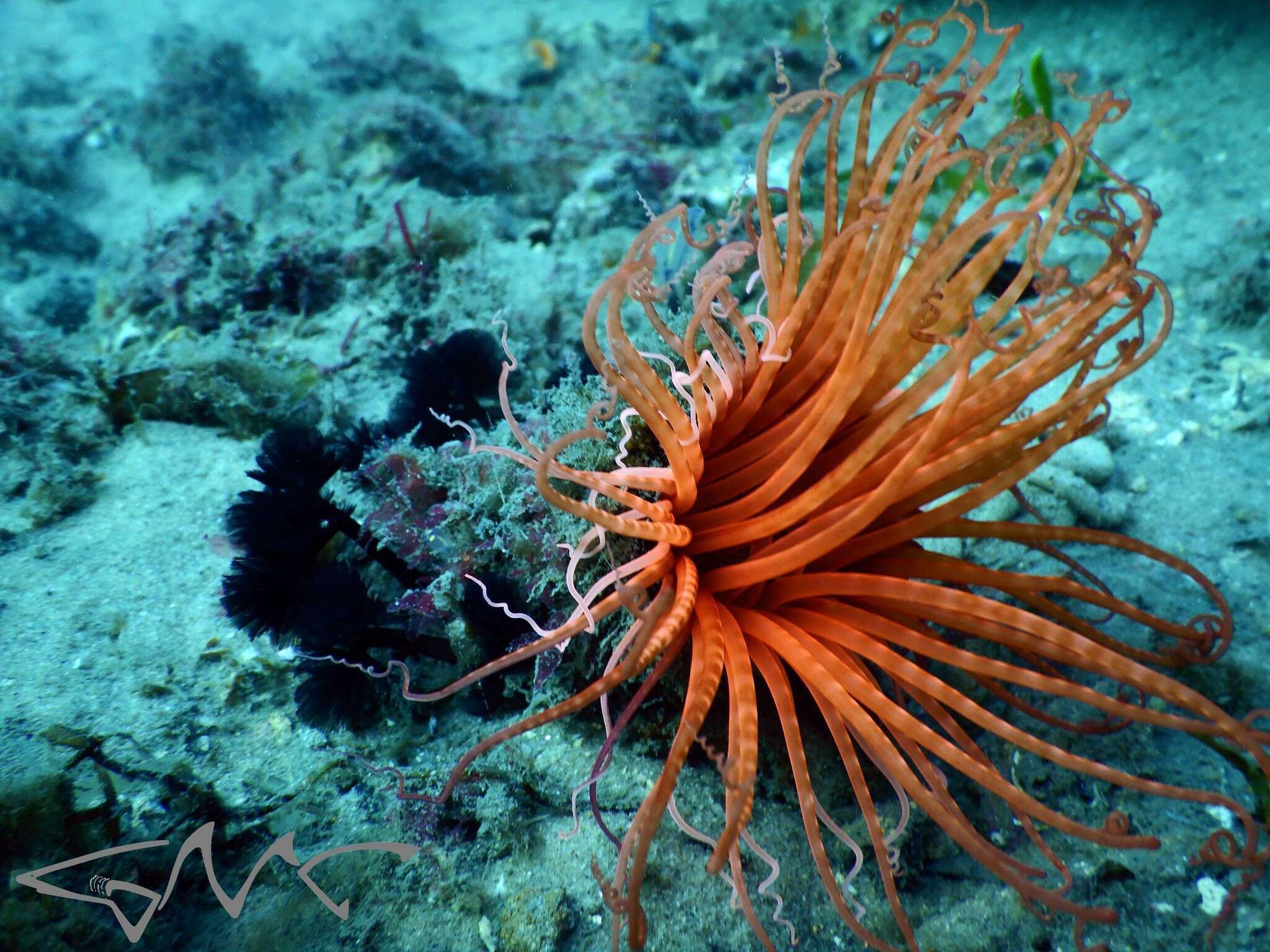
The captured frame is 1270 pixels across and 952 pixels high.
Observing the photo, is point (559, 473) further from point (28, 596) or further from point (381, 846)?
point (28, 596)

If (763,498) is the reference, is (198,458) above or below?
below

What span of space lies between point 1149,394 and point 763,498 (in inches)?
102

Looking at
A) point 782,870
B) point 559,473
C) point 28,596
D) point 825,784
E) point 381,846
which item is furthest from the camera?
point 28,596

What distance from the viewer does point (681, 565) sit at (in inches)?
67.1

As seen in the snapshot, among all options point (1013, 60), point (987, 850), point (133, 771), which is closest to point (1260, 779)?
point (987, 850)

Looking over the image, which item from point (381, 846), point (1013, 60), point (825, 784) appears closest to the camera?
point (381, 846)

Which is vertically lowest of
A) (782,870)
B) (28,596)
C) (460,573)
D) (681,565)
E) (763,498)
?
(782,870)

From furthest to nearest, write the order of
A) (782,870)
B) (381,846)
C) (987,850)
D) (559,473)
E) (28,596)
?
(28,596)
(782,870)
(381,846)
(559,473)
(987,850)

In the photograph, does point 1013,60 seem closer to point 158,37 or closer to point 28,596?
point 28,596

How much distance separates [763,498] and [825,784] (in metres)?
0.94

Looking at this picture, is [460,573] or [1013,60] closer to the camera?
[460,573]

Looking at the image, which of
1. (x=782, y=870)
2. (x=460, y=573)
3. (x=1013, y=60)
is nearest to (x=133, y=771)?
(x=460, y=573)

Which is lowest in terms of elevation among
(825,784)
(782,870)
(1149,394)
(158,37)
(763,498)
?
(782,870)

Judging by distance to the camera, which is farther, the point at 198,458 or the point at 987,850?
the point at 198,458
